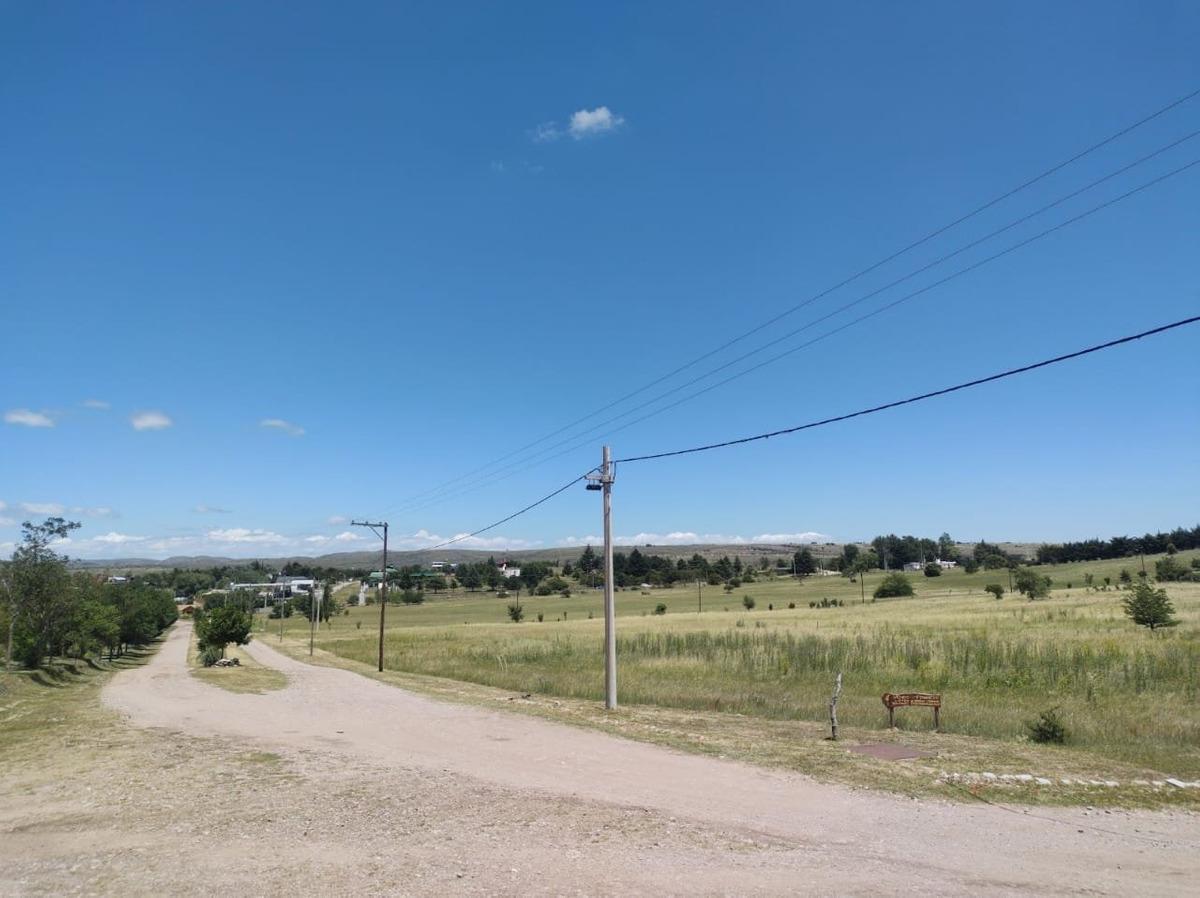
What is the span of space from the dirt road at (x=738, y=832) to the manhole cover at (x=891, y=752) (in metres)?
2.84

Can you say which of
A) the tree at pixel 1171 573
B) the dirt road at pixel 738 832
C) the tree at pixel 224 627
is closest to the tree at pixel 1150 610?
the dirt road at pixel 738 832

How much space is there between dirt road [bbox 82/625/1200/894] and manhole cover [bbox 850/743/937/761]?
9.32ft

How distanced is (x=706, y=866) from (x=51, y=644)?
47.8m

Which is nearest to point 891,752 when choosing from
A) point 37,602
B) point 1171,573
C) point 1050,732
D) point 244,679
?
point 1050,732

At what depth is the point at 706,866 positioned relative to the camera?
7.70 meters

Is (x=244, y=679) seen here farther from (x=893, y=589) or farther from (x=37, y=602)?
(x=893, y=589)

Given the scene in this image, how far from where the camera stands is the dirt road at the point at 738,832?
7.30 meters

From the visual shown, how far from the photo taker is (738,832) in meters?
8.96

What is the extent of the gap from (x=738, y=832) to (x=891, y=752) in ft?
22.3

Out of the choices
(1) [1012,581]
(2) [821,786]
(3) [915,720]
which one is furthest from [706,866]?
(1) [1012,581]

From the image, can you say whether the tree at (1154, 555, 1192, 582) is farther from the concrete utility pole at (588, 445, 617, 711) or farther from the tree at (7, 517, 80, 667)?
the tree at (7, 517, 80, 667)

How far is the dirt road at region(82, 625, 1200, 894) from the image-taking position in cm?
730

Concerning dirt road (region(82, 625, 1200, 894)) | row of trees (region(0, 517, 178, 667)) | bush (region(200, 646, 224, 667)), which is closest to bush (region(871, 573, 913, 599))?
bush (region(200, 646, 224, 667))

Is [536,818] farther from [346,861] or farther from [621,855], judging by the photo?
[346,861]
